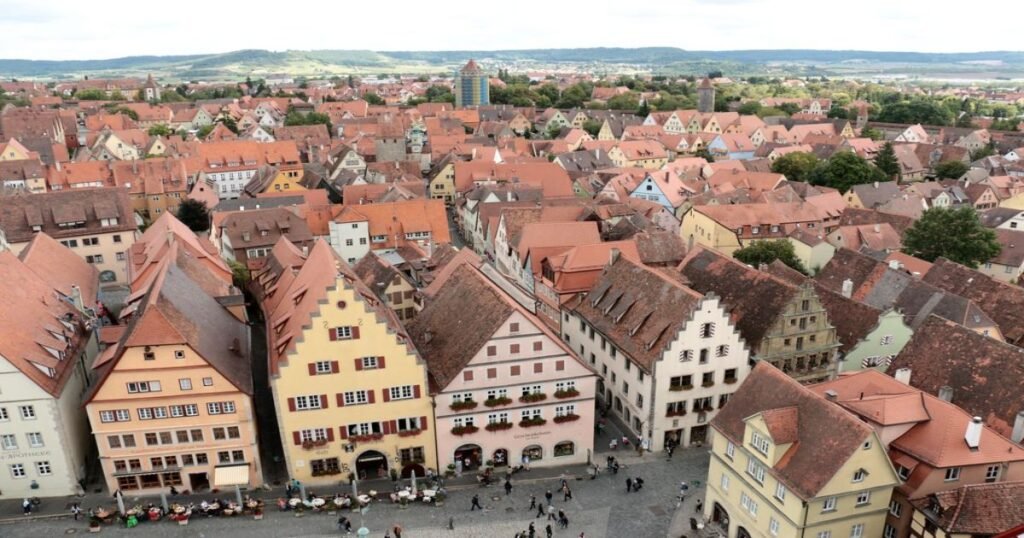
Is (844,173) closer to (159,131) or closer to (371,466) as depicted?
(371,466)

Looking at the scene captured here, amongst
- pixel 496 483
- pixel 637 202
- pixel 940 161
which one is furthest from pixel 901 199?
pixel 496 483

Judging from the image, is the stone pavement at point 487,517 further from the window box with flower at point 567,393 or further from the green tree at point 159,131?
the green tree at point 159,131

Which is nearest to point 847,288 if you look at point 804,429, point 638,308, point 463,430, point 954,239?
point 638,308

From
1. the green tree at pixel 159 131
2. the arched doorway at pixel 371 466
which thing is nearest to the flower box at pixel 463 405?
the arched doorway at pixel 371 466

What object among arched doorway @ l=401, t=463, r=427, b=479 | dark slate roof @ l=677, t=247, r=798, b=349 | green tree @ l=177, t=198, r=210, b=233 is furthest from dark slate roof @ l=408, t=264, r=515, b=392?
green tree @ l=177, t=198, r=210, b=233

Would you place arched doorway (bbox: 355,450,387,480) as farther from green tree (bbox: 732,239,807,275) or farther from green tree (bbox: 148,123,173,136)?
green tree (bbox: 148,123,173,136)

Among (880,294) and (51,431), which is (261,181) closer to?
(51,431)

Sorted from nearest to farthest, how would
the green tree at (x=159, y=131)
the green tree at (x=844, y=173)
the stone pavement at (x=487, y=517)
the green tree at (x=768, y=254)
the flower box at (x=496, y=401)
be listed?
the stone pavement at (x=487, y=517) → the flower box at (x=496, y=401) → the green tree at (x=768, y=254) → the green tree at (x=844, y=173) → the green tree at (x=159, y=131)
